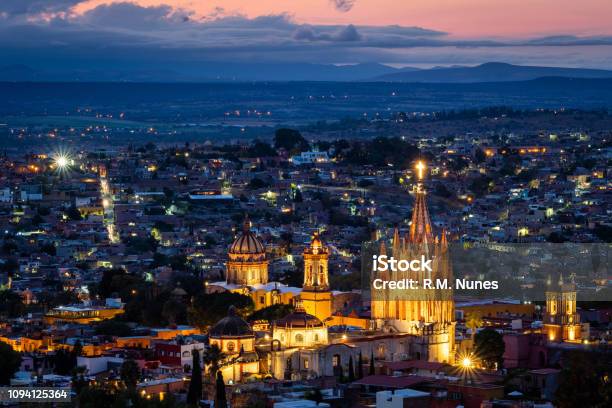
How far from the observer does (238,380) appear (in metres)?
43.5

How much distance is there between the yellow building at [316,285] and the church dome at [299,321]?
16.7 feet

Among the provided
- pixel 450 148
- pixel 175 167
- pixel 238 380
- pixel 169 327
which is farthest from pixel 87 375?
pixel 450 148

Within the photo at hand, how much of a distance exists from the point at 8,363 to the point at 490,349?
36.7ft

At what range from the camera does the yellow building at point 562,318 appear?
162ft

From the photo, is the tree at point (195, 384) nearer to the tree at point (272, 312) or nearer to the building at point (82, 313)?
the tree at point (272, 312)

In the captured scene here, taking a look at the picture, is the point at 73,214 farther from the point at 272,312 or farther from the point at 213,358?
the point at 213,358

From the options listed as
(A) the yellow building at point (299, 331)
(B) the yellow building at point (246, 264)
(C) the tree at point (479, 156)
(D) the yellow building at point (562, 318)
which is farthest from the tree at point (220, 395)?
(C) the tree at point (479, 156)

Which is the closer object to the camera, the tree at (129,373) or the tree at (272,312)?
the tree at (129,373)

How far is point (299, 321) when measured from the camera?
46188 millimetres

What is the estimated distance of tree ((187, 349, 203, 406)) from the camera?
130ft

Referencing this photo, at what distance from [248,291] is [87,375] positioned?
43.3ft

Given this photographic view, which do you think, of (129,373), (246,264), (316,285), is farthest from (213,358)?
(246,264)

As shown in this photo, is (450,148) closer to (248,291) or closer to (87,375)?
(248,291)

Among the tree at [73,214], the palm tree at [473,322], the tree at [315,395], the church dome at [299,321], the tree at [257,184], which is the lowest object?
the tree at [315,395]
